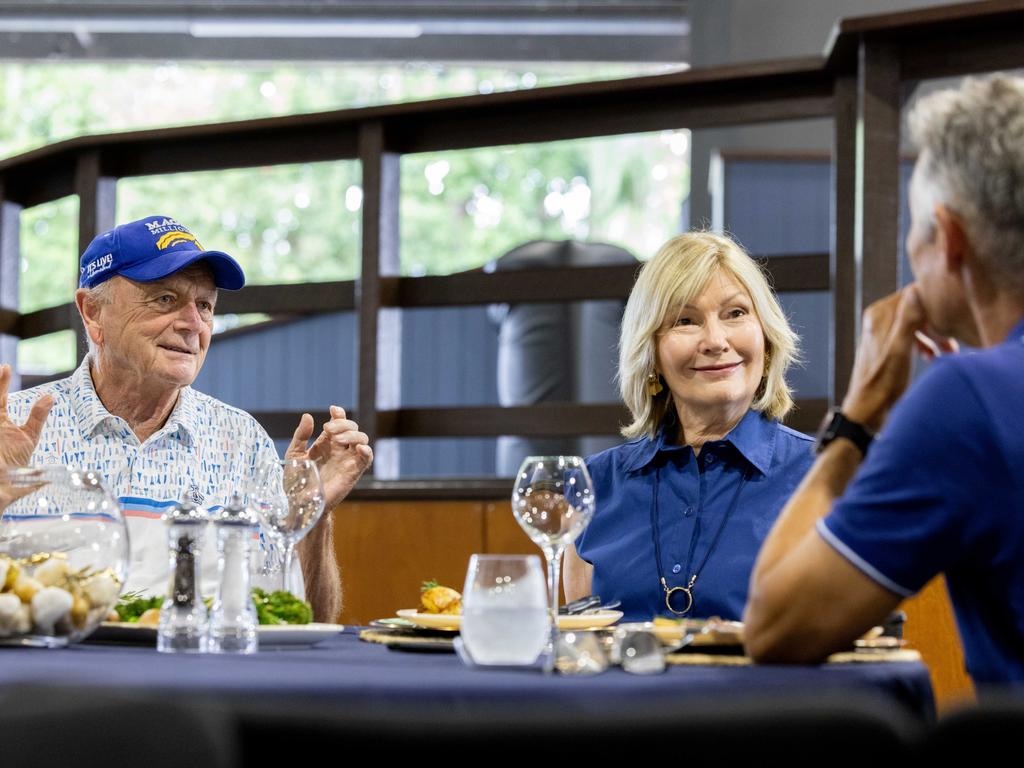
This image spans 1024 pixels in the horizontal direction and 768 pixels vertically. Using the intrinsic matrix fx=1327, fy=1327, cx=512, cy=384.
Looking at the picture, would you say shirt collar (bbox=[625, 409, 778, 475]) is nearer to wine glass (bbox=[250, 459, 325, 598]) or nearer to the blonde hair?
the blonde hair

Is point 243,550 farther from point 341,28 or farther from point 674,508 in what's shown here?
point 341,28

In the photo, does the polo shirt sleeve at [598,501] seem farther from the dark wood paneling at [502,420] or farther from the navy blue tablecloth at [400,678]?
the dark wood paneling at [502,420]

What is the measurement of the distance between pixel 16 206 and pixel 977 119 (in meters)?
4.10

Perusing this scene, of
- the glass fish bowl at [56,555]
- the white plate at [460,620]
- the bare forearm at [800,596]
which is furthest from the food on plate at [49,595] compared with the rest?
the bare forearm at [800,596]

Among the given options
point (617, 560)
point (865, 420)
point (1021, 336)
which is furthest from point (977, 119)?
point (617, 560)

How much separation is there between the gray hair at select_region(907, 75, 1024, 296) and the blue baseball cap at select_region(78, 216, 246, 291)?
1516 mm

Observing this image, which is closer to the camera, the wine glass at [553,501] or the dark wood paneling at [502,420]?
the wine glass at [553,501]

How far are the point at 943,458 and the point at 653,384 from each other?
4.09 feet

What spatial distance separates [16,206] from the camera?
4.73m

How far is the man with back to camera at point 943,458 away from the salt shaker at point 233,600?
571 millimetres

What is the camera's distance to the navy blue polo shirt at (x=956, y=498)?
3.87 feet

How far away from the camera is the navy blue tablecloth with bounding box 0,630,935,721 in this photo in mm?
1013

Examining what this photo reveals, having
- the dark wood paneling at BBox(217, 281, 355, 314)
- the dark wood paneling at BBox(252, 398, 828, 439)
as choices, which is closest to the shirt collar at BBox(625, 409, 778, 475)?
the dark wood paneling at BBox(252, 398, 828, 439)

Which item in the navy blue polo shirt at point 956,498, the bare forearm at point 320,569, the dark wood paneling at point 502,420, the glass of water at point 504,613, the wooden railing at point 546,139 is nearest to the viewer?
the navy blue polo shirt at point 956,498
